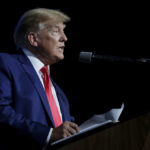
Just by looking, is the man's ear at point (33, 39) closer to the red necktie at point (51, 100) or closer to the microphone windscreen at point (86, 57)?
the red necktie at point (51, 100)

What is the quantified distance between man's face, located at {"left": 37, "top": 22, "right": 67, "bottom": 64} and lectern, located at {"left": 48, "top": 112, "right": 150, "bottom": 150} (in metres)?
0.92

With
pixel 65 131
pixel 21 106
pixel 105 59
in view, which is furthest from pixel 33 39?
pixel 65 131

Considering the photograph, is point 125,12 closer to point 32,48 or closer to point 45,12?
point 45,12

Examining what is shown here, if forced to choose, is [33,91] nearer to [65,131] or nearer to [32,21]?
[65,131]

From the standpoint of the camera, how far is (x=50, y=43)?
1.71 m

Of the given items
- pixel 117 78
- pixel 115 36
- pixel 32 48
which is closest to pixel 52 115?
pixel 32 48

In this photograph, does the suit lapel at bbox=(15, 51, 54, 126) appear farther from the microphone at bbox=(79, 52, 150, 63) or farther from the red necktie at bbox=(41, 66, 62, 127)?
the microphone at bbox=(79, 52, 150, 63)

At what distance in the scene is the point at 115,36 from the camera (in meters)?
2.21

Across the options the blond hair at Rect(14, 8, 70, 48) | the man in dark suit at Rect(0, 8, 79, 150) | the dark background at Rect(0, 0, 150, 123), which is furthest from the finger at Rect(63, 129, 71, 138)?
the dark background at Rect(0, 0, 150, 123)

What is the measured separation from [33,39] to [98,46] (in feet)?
2.39

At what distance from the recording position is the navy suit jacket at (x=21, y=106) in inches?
45.4

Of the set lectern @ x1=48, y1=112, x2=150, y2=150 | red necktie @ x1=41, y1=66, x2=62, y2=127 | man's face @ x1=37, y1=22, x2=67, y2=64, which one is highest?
man's face @ x1=37, y1=22, x2=67, y2=64

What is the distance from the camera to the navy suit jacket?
115cm

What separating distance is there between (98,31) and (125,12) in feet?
0.94
